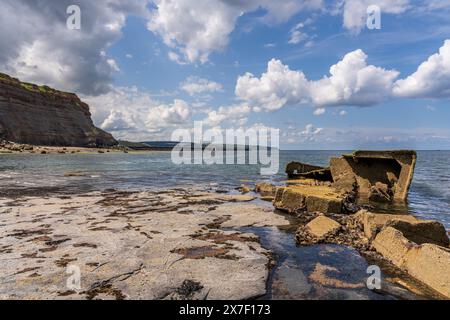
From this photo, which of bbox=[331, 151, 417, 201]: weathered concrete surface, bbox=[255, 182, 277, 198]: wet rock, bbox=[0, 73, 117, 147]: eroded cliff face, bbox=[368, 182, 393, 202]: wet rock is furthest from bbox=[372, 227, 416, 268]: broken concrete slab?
bbox=[0, 73, 117, 147]: eroded cliff face

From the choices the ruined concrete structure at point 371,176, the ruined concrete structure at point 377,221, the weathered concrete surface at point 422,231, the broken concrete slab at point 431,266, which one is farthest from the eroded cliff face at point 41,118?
the broken concrete slab at point 431,266

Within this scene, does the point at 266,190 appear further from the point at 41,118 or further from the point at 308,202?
the point at 41,118

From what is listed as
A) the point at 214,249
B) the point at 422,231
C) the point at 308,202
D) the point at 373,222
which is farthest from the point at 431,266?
the point at 308,202

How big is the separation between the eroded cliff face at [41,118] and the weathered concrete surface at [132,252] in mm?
81105

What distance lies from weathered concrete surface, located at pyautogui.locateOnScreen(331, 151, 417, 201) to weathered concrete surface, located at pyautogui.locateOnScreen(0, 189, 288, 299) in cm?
860

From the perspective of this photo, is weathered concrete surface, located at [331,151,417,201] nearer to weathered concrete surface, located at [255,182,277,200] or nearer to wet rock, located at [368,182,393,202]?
wet rock, located at [368,182,393,202]

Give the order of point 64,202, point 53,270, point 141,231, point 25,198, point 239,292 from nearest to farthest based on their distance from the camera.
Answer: point 239,292
point 53,270
point 141,231
point 64,202
point 25,198

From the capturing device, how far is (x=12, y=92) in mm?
80062

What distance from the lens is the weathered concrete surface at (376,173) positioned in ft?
53.3

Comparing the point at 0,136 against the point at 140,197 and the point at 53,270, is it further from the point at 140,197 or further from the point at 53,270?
the point at 53,270

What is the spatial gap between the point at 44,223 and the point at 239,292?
7.31 meters

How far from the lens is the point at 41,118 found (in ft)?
290

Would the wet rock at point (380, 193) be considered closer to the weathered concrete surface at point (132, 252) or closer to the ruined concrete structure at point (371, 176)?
the ruined concrete structure at point (371, 176)
